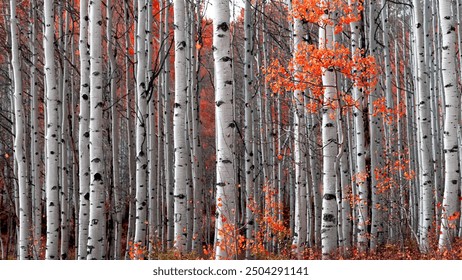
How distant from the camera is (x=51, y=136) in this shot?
23.5 feet

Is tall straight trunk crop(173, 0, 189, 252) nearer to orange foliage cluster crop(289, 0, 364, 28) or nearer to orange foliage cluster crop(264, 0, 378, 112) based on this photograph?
orange foliage cluster crop(264, 0, 378, 112)

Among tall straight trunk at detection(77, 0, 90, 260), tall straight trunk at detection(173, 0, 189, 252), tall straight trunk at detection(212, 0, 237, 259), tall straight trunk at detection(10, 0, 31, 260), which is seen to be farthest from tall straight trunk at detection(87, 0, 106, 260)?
tall straight trunk at detection(212, 0, 237, 259)

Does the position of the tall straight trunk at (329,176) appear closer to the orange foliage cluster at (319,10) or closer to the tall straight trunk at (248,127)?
the orange foliage cluster at (319,10)

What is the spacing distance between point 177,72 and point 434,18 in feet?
33.4

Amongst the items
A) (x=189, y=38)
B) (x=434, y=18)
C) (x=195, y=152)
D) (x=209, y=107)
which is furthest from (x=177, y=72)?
(x=209, y=107)

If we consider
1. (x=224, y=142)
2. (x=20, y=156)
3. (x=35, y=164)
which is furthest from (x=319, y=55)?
(x=35, y=164)

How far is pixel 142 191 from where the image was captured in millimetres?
7871

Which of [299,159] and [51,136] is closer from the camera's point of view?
[51,136]

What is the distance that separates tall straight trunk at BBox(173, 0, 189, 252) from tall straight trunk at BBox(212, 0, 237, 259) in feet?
4.87

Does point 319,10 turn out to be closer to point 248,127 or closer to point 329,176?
point 329,176

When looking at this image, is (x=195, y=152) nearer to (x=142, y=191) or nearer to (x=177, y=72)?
(x=142, y=191)

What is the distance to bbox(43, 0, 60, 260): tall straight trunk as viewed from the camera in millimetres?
7176

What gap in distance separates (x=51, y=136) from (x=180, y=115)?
1976 millimetres

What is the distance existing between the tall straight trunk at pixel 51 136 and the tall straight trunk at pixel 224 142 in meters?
3.12
